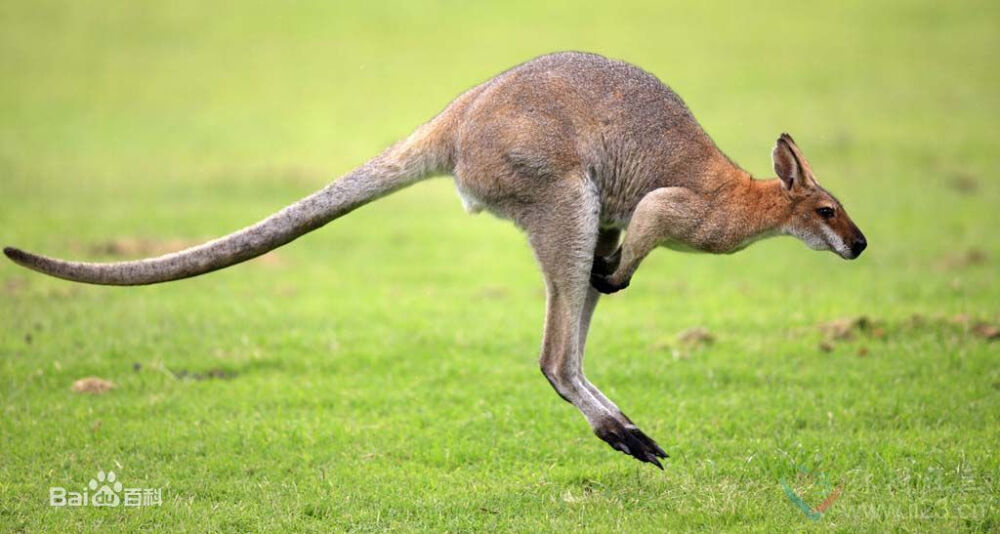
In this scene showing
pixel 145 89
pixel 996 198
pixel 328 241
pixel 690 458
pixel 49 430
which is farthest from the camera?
pixel 145 89

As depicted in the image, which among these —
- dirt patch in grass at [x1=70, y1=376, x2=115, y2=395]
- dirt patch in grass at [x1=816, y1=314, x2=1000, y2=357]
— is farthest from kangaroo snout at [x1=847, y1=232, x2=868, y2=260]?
dirt patch in grass at [x1=70, y1=376, x2=115, y2=395]

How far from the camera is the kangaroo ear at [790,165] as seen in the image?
6449mm

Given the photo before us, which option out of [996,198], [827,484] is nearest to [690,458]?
[827,484]

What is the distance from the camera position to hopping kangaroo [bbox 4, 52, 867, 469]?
6.44m

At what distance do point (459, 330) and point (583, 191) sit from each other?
13.6 ft

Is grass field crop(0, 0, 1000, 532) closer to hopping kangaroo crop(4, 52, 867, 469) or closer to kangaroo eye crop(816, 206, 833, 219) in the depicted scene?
hopping kangaroo crop(4, 52, 867, 469)

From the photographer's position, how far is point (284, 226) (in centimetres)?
643

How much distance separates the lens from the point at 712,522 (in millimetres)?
6051

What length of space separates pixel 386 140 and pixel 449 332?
10745 mm

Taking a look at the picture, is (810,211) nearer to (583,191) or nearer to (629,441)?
(583,191)

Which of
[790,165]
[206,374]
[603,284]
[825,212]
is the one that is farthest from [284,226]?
[206,374]

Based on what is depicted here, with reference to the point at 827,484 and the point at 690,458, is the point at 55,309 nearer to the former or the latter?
the point at 690,458

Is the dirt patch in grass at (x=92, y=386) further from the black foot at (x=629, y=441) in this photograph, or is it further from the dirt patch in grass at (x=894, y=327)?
the dirt patch in grass at (x=894, y=327)

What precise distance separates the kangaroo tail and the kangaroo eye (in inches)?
83.7
